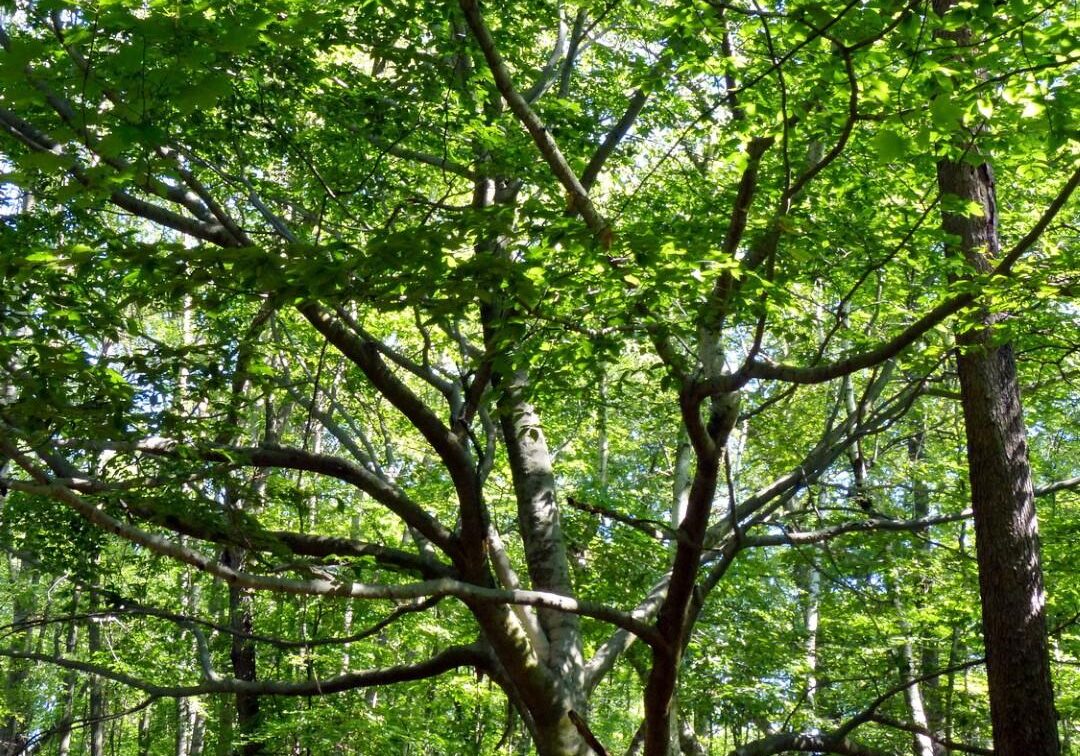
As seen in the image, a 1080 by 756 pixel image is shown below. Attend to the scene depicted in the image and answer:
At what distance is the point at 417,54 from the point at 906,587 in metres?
8.64

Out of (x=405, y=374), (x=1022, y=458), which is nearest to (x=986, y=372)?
(x=1022, y=458)

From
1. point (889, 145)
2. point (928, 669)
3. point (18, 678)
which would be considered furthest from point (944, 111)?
point (18, 678)

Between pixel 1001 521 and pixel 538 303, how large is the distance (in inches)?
156

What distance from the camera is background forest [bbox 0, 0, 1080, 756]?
3736 millimetres

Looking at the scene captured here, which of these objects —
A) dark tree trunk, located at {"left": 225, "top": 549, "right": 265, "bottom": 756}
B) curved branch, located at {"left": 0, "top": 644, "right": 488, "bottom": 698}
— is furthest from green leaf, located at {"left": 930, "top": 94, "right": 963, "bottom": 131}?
dark tree trunk, located at {"left": 225, "top": 549, "right": 265, "bottom": 756}

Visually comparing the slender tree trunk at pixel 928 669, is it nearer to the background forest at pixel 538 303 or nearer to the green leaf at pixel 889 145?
the background forest at pixel 538 303

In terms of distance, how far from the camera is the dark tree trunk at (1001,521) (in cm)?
598

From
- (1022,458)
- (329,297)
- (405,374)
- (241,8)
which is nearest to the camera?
(329,297)

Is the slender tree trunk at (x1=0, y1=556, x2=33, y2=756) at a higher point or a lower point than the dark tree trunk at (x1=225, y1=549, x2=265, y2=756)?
higher

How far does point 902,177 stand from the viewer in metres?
7.02

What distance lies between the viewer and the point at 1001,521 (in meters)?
6.40

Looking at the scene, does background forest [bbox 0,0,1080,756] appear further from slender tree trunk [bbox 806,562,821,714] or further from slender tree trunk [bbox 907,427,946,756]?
slender tree trunk [bbox 907,427,946,756]

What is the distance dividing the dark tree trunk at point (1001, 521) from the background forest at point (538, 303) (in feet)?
0.08

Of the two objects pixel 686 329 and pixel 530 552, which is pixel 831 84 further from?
pixel 530 552
